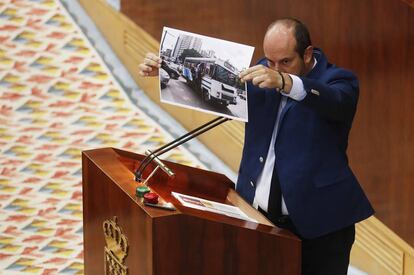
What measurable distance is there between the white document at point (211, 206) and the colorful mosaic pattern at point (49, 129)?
1764mm

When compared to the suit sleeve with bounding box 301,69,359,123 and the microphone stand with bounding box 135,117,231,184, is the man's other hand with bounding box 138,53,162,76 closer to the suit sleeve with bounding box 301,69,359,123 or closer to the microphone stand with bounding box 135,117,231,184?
the microphone stand with bounding box 135,117,231,184

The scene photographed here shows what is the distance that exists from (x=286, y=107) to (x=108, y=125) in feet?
10.6

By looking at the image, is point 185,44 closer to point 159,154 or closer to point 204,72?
point 204,72

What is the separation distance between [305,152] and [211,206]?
0.33 meters

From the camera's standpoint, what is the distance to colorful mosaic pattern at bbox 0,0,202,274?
4.95 meters

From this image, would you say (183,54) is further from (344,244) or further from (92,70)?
(92,70)

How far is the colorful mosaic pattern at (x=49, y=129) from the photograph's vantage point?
4.95 m

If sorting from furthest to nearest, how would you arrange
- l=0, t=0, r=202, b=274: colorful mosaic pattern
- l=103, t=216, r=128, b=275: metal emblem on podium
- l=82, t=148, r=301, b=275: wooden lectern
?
l=0, t=0, r=202, b=274: colorful mosaic pattern → l=103, t=216, r=128, b=275: metal emblem on podium → l=82, t=148, r=301, b=275: wooden lectern

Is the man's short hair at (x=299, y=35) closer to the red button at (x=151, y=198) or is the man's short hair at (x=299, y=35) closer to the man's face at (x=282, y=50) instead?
the man's face at (x=282, y=50)

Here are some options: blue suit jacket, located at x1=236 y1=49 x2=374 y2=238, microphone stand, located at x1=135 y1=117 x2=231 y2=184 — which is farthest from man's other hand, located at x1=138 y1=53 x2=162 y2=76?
blue suit jacket, located at x1=236 y1=49 x2=374 y2=238

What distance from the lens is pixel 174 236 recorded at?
268 cm

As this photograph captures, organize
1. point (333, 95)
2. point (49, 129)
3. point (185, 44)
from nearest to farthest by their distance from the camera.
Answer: point (333, 95) < point (185, 44) < point (49, 129)

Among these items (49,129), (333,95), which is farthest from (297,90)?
(49,129)

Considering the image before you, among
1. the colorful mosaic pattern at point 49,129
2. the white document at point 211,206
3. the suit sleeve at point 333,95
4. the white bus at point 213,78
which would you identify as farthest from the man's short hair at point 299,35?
the colorful mosaic pattern at point 49,129
